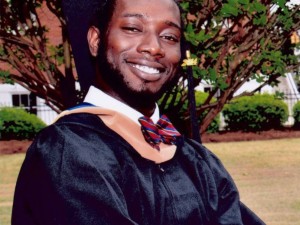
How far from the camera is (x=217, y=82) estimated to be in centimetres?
501

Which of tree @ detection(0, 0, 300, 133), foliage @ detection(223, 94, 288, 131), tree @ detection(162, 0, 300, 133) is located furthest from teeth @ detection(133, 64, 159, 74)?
foliage @ detection(223, 94, 288, 131)

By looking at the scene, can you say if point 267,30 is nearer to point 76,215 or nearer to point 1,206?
point 76,215

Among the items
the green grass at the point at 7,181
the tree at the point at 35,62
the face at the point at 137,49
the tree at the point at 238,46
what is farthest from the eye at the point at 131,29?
the green grass at the point at 7,181

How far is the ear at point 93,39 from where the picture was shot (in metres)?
2.22

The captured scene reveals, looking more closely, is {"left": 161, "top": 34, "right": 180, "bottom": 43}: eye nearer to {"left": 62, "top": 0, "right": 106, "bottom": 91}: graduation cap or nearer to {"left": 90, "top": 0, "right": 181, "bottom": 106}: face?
{"left": 90, "top": 0, "right": 181, "bottom": 106}: face

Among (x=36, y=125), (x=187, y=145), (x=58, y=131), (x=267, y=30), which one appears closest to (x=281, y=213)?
(x=267, y=30)

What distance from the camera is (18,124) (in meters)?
18.6

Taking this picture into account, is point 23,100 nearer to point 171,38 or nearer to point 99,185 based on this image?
point 171,38

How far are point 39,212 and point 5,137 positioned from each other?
17.9m

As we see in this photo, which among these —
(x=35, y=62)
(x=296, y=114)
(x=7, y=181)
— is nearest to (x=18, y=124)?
(x=7, y=181)

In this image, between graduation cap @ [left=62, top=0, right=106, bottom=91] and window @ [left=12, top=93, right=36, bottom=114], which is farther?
window @ [left=12, top=93, right=36, bottom=114]

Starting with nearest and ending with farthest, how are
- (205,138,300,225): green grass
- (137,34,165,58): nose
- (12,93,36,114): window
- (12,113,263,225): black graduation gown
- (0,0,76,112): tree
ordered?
(12,113,263,225): black graduation gown → (137,34,165,58): nose → (0,0,76,112): tree → (205,138,300,225): green grass → (12,93,36,114): window

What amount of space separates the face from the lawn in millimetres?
5924

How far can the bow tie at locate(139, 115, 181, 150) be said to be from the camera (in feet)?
6.82
